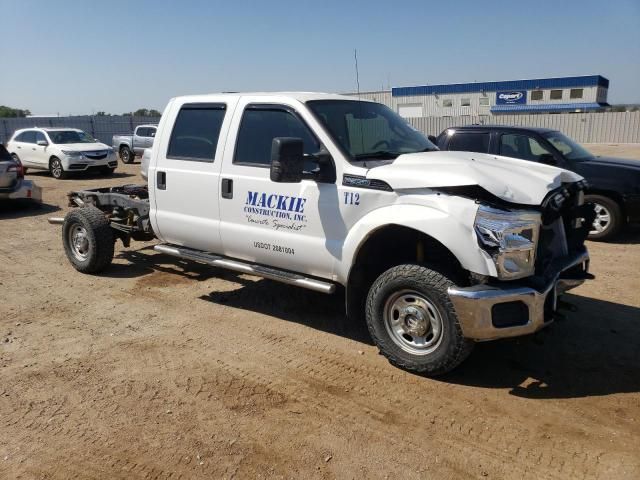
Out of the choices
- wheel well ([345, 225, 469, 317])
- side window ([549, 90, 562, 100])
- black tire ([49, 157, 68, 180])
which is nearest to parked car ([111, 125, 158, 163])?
black tire ([49, 157, 68, 180])

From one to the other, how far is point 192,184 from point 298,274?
1514mm

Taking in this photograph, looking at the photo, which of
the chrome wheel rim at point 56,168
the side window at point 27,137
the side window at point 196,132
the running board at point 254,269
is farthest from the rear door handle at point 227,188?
the side window at point 27,137

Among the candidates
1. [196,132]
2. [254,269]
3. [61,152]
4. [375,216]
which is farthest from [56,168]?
[375,216]

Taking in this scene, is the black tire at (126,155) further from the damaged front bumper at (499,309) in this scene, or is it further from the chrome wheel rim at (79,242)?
the damaged front bumper at (499,309)

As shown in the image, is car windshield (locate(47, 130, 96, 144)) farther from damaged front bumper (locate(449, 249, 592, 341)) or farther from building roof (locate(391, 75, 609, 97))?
building roof (locate(391, 75, 609, 97))

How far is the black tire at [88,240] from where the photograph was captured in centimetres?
685

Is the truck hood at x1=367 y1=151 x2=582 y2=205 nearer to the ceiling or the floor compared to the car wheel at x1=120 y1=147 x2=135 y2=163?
nearer to the ceiling

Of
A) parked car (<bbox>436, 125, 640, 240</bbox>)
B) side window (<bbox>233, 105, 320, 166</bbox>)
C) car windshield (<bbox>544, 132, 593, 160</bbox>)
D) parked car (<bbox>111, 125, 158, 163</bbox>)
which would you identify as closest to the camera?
side window (<bbox>233, 105, 320, 166</bbox>)

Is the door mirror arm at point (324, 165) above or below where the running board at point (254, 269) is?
above

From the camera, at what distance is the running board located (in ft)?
15.5

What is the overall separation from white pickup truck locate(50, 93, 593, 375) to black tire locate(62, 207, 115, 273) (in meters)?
1.06

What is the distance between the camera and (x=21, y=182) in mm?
12078

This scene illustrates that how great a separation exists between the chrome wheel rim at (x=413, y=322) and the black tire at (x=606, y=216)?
558 cm

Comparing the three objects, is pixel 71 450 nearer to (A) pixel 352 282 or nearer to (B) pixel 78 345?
(B) pixel 78 345
